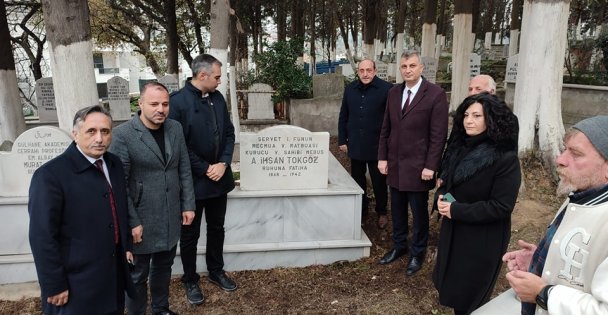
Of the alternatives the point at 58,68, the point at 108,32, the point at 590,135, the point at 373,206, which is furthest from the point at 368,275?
the point at 108,32

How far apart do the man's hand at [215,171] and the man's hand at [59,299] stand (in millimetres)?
1398

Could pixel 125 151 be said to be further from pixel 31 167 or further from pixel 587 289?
pixel 587 289

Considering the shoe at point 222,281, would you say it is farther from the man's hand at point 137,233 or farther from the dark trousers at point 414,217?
the dark trousers at point 414,217

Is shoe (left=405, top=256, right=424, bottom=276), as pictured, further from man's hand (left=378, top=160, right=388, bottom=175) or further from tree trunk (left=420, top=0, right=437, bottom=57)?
tree trunk (left=420, top=0, right=437, bottom=57)

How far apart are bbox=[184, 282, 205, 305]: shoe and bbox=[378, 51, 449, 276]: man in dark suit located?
1893mm

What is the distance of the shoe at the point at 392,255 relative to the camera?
4.24 m

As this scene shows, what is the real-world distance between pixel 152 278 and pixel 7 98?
7.25 meters

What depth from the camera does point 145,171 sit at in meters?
2.90

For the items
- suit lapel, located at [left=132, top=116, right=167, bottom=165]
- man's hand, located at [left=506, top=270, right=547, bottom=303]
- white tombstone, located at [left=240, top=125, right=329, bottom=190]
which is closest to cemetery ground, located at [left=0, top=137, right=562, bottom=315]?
white tombstone, located at [left=240, top=125, right=329, bottom=190]

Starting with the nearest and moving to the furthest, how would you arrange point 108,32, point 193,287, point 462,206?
point 462,206 → point 193,287 → point 108,32

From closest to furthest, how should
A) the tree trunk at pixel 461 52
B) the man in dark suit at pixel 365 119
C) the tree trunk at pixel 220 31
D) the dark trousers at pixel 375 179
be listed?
1. the man in dark suit at pixel 365 119
2. the dark trousers at pixel 375 179
3. the tree trunk at pixel 220 31
4. the tree trunk at pixel 461 52

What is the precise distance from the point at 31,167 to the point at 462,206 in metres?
3.83

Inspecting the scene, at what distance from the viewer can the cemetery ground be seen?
3.65m

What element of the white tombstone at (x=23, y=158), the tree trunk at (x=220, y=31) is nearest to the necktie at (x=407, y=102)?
the white tombstone at (x=23, y=158)
